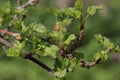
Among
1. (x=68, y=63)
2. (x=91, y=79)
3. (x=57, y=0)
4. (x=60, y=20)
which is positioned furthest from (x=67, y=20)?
(x=57, y=0)

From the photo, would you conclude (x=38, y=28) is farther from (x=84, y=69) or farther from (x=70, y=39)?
(x=84, y=69)

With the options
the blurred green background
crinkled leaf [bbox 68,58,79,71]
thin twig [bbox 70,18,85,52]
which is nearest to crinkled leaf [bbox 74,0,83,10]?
thin twig [bbox 70,18,85,52]

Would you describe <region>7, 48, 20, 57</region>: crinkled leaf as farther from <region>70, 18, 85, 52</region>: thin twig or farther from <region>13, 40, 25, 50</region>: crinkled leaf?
<region>70, 18, 85, 52</region>: thin twig

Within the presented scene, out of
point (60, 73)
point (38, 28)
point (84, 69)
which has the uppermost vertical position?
point (38, 28)

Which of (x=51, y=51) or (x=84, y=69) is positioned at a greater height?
(x=51, y=51)

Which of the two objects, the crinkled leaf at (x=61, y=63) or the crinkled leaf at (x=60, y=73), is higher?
the crinkled leaf at (x=61, y=63)

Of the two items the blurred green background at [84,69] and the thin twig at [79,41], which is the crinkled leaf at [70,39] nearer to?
the thin twig at [79,41]

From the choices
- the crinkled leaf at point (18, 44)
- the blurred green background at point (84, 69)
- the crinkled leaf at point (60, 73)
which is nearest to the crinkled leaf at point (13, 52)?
the crinkled leaf at point (18, 44)

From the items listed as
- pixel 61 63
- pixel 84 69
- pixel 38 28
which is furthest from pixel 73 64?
pixel 84 69

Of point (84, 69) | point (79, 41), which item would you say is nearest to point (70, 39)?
point (79, 41)

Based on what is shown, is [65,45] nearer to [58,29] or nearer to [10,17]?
[58,29]

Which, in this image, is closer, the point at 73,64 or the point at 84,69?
the point at 73,64
